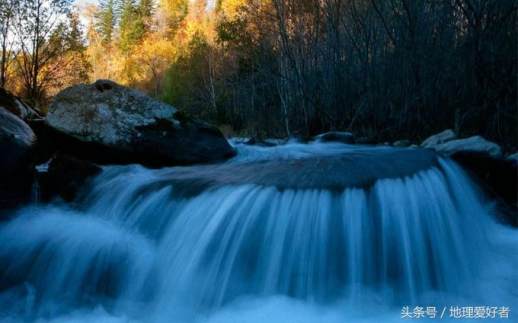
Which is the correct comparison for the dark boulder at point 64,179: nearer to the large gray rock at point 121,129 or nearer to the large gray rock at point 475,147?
the large gray rock at point 121,129

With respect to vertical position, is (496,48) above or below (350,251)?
above

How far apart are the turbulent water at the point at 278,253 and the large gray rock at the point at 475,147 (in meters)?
0.46

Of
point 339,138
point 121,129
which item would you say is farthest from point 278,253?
point 339,138

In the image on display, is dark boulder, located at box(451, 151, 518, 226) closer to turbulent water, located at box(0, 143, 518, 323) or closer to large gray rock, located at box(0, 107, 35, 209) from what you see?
turbulent water, located at box(0, 143, 518, 323)

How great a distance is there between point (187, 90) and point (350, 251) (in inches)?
812

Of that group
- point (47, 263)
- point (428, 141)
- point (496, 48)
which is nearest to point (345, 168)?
point (428, 141)

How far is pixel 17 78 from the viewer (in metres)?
20.3

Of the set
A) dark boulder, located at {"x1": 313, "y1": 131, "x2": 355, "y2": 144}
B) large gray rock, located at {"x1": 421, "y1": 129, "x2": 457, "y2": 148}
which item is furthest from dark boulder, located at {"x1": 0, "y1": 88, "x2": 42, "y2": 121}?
large gray rock, located at {"x1": 421, "y1": 129, "x2": 457, "y2": 148}

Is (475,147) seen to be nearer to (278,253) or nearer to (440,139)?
(440,139)

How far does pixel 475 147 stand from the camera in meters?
4.13

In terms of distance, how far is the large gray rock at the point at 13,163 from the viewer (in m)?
4.15

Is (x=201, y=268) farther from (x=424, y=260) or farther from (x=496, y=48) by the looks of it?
(x=496, y=48)

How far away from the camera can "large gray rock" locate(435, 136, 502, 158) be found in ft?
13.2

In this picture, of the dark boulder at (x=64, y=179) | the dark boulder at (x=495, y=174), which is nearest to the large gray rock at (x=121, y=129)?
the dark boulder at (x=64, y=179)
